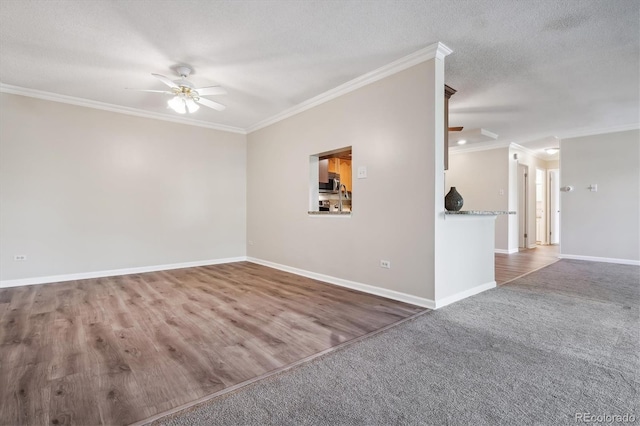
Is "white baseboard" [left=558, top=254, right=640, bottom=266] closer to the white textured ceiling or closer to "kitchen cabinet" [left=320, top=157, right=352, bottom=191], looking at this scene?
the white textured ceiling

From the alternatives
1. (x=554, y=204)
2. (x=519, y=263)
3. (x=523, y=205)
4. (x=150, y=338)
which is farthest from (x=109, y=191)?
(x=554, y=204)

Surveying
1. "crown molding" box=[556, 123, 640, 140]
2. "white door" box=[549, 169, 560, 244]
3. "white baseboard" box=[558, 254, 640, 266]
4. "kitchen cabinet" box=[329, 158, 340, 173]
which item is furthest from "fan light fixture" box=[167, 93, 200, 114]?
"white door" box=[549, 169, 560, 244]

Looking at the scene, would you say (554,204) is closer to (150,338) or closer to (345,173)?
(345,173)

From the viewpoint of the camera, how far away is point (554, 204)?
Answer: 8.80m

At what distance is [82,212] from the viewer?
4.48 metres

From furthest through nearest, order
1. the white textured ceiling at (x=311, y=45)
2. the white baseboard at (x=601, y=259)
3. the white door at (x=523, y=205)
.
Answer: the white door at (x=523, y=205) → the white baseboard at (x=601, y=259) → the white textured ceiling at (x=311, y=45)

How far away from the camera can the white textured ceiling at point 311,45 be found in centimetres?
243

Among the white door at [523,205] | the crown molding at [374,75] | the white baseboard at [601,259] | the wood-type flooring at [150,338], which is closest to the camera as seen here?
the wood-type flooring at [150,338]

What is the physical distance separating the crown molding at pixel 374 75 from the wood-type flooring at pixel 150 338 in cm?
246

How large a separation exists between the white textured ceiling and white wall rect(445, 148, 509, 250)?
102 inches

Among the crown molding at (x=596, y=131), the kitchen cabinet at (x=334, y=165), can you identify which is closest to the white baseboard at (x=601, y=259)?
the crown molding at (x=596, y=131)

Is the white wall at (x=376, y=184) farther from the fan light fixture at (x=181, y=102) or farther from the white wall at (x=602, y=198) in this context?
the white wall at (x=602, y=198)

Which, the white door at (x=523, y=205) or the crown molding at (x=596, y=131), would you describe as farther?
the white door at (x=523, y=205)

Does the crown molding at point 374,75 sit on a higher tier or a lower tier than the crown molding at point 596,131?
higher
